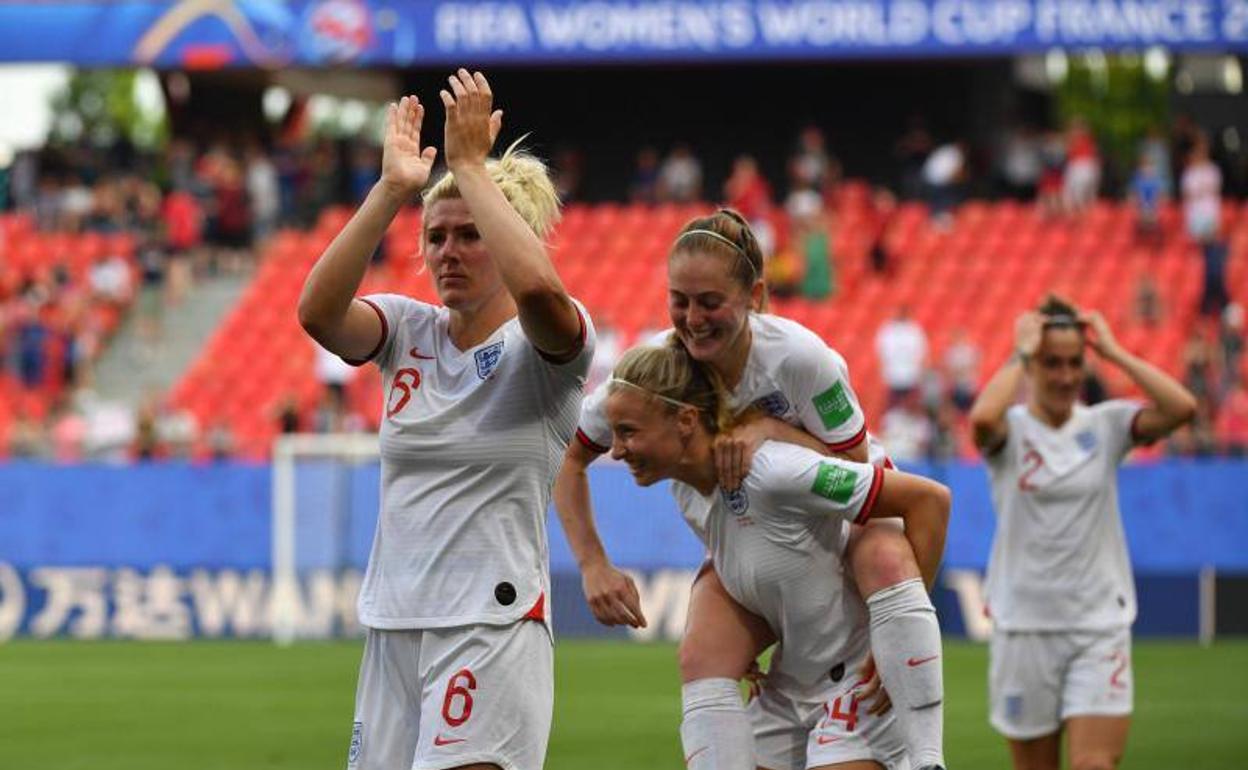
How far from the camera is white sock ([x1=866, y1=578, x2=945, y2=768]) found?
6.15 m

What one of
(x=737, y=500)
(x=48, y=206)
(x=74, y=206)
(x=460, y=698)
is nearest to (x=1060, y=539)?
(x=737, y=500)

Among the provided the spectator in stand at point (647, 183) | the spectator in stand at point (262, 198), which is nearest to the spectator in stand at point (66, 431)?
the spectator in stand at point (262, 198)

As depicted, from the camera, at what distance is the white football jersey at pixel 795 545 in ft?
20.0

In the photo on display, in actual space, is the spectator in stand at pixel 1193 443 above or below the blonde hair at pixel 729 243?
below

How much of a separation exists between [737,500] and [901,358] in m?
18.1

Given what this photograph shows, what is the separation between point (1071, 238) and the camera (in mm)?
27922

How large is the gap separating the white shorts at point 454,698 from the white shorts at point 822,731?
0.85 metres

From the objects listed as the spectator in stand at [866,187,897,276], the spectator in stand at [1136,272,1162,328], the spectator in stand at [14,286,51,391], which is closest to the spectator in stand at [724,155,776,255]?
the spectator in stand at [866,187,897,276]

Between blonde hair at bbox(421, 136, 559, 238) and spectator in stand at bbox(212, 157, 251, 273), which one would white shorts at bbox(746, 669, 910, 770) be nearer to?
blonde hair at bbox(421, 136, 559, 238)

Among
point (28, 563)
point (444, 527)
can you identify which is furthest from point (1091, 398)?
point (28, 563)

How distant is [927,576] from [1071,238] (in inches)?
872

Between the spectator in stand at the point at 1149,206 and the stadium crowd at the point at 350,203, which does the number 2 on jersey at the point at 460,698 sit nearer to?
the stadium crowd at the point at 350,203

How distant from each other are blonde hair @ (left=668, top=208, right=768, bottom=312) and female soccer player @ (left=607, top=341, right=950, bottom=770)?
0.28 meters

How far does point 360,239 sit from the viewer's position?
552cm
